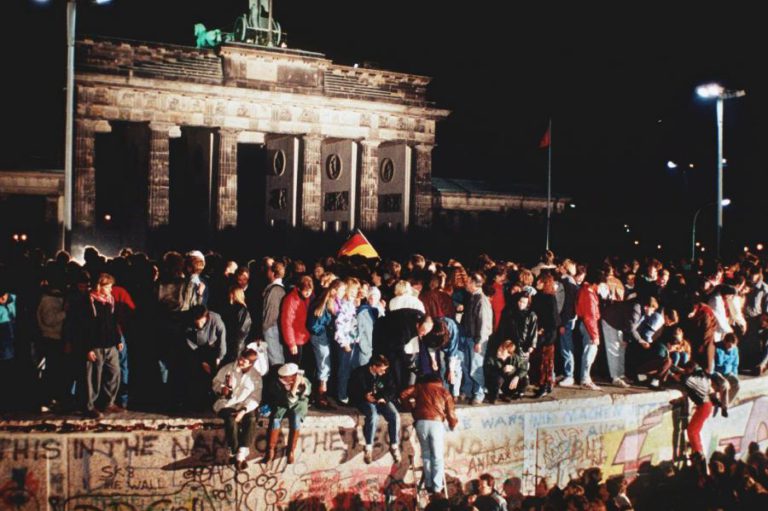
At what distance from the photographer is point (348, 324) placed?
580 inches

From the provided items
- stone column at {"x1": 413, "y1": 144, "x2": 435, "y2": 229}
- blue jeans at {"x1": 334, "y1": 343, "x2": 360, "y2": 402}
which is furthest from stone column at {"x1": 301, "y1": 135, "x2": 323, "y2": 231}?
blue jeans at {"x1": 334, "y1": 343, "x2": 360, "y2": 402}

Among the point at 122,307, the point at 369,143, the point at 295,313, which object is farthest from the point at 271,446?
the point at 369,143

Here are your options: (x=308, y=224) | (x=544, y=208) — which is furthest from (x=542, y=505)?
(x=544, y=208)

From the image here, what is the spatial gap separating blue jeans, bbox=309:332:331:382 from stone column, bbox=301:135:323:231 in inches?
1007

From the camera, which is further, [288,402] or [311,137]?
[311,137]

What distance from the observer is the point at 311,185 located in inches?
1594

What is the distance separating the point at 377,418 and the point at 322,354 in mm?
1541

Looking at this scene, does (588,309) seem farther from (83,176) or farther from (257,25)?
(257,25)

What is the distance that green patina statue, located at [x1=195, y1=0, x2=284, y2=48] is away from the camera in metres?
38.9

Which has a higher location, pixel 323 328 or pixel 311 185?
pixel 311 185

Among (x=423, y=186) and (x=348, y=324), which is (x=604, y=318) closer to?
(x=348, y=324)

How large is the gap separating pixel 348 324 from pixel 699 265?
10480mm

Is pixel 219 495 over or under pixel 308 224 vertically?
under

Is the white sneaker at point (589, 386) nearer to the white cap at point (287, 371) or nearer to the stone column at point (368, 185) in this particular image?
the white cap at point (287, 371)
